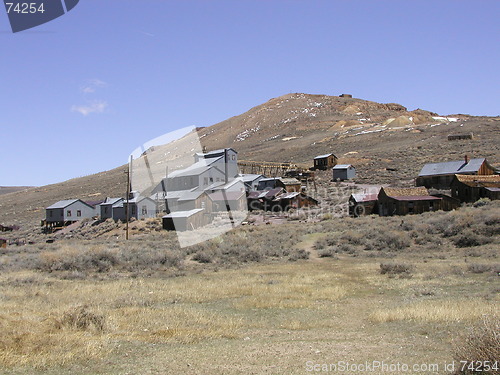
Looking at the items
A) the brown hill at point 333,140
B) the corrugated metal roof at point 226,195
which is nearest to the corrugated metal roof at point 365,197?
the brown hill at point 333,140

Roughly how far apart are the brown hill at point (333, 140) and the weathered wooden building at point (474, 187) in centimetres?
1290

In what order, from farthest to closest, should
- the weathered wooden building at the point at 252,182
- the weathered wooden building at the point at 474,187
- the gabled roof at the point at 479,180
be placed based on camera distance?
the weathered wooden building at the point at 252,182, the gabled roof at the point at 479,180, the weathered wooden building at the point at 474,187

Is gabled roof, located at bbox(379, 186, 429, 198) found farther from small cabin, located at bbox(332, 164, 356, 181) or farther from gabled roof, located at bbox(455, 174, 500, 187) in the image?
small cabin, located at bbox(332, 164, 356, 181)

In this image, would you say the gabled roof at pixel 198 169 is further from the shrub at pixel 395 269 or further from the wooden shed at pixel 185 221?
the shrub at pixel 395 269

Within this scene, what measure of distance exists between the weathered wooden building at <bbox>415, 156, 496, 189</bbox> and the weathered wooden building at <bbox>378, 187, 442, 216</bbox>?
8003 mm

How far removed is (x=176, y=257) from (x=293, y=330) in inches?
623

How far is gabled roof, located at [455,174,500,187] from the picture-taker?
42.8 metres

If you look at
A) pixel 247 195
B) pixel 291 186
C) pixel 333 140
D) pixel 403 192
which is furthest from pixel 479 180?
pixel 333 140

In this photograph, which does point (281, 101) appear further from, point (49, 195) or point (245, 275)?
point (245, 275)

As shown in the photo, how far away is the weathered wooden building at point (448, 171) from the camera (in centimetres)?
4831

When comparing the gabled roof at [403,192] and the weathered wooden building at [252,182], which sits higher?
the weathered wooden building at [252,182]

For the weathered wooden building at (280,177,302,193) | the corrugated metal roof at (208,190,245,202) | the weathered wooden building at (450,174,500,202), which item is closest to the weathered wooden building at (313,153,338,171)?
the weathered wooden building at (280,177,302,193)

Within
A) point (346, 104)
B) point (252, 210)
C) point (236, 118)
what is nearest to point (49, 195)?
point (252, 210)

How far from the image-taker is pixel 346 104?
539 feet
